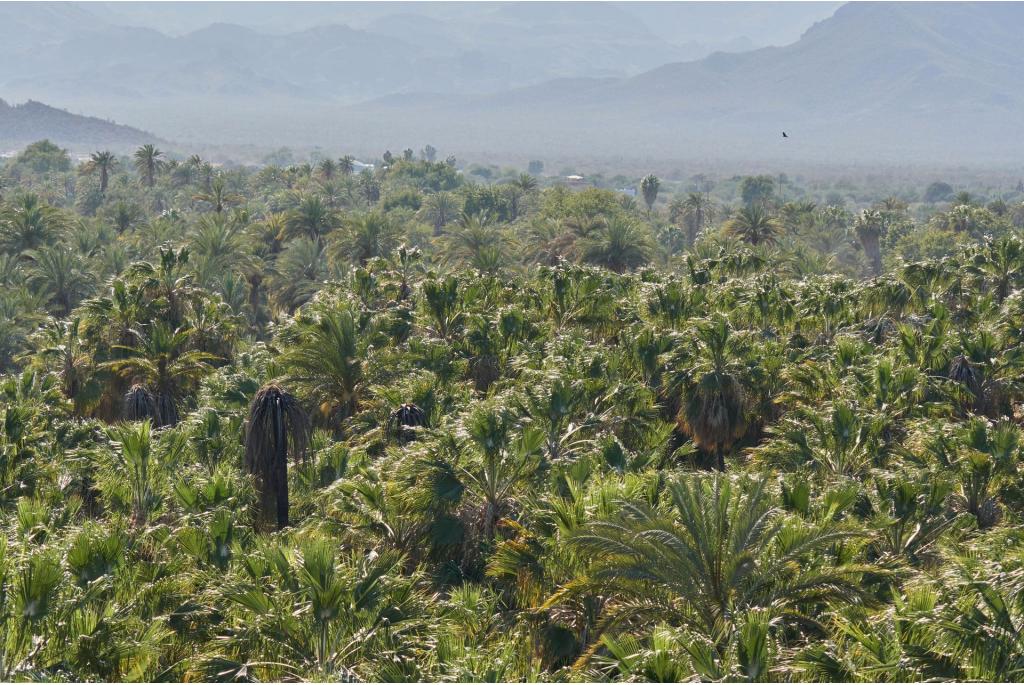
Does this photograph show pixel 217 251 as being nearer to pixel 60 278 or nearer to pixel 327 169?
pixel 60 278

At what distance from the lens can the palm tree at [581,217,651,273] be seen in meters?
54.6

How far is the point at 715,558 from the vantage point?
1474 centimetres

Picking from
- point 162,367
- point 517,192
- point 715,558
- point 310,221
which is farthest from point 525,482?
point 517,192

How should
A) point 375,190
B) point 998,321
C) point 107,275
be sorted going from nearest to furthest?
point 998,321, point 107,275, point 375,190

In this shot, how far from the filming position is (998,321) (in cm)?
3128

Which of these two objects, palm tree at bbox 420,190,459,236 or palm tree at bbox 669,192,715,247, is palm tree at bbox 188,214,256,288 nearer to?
palm tree at bbox 420,190,459,236

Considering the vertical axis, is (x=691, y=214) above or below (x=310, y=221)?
below

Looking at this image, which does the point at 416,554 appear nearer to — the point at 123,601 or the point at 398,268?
the point at 123,601

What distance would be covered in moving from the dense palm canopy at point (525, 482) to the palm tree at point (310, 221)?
2003cm

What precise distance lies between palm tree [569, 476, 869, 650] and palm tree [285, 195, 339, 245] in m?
51.6

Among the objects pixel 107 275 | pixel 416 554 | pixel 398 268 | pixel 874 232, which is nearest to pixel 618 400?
pixel 416 554

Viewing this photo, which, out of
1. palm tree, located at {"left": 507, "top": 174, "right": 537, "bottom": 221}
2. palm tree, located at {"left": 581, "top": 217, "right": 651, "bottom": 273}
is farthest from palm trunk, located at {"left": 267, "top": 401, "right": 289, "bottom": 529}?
palm tree, located at {"left": 507, "top": 174, "right": 537, "bottom": 221}

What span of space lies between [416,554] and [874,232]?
247 ft

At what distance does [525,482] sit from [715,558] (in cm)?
602
